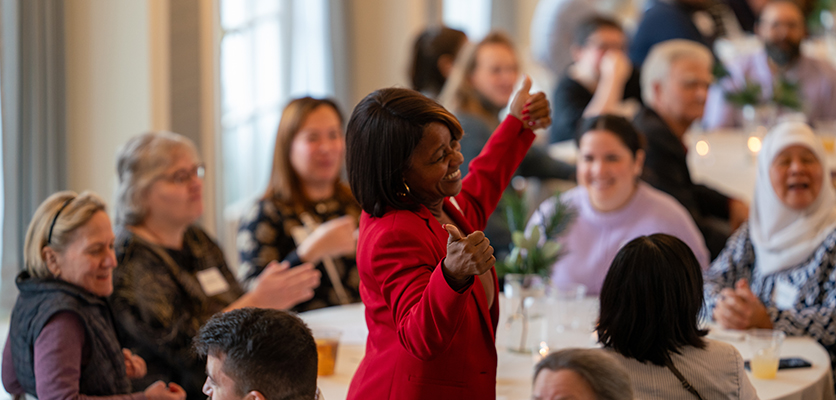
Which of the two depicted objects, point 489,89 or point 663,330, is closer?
point 663,330

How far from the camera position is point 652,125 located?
4066mm

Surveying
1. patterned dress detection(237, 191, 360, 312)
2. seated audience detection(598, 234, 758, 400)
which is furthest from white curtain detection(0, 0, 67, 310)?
seated audience detection(598, 234, 758, 400)

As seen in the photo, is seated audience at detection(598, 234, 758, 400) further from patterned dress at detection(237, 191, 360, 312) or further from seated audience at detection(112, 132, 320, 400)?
patterned dress at detection(237, 191, 360, 312)

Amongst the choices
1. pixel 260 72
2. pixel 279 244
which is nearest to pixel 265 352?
pixel 279 244

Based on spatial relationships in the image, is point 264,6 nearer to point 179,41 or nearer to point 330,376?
point 179,41

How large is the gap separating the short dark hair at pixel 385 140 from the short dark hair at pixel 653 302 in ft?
1.54

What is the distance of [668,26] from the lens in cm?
602

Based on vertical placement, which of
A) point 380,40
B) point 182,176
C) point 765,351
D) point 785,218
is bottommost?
point 765,351

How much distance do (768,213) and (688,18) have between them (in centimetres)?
372

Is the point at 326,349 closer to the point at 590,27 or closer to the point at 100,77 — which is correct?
the point at 100,77

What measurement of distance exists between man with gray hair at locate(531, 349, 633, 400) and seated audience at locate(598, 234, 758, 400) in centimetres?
39

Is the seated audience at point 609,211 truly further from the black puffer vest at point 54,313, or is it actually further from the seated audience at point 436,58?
the black puffer vest at point 54,313

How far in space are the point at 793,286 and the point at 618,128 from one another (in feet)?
2.85

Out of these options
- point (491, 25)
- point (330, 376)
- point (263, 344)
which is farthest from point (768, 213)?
point (491, 25)
